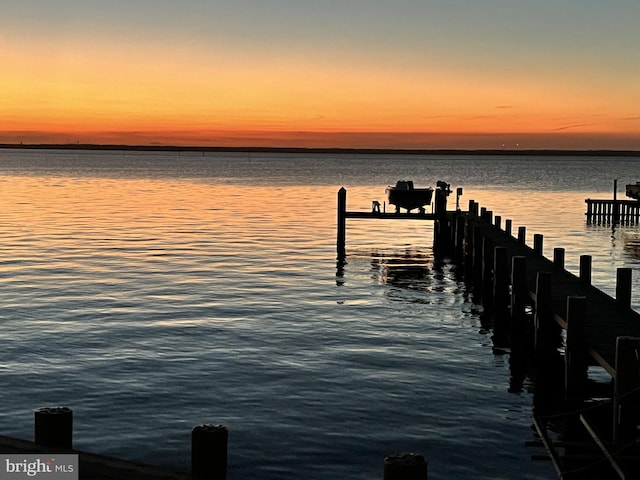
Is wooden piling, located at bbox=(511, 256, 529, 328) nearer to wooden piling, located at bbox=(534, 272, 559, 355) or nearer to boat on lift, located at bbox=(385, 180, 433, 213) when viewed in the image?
wooden piling, located at bbox=(534, 272, 559, 355)

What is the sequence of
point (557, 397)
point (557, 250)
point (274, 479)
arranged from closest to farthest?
1. point (274, 479)
2. point (557, 397)
3. point (557, 250)

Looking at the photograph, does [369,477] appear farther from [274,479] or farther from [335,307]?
[335,307]

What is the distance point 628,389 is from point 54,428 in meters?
7.51

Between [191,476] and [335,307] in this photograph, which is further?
[335,307]

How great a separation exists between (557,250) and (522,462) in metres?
13.2

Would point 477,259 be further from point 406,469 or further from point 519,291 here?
point 406,469

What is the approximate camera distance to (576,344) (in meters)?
15.7

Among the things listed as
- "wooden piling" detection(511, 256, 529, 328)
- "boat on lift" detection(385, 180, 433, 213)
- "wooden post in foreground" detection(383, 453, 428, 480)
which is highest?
"boat on lift" detection(385, 180, 433, 213)

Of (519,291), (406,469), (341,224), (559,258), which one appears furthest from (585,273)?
(341,224)

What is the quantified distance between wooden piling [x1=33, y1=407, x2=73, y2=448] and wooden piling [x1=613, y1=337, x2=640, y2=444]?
23.8ft

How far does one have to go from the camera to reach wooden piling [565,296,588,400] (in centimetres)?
1566

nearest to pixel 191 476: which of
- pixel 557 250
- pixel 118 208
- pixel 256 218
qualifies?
pixel 557 250

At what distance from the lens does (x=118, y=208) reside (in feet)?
222

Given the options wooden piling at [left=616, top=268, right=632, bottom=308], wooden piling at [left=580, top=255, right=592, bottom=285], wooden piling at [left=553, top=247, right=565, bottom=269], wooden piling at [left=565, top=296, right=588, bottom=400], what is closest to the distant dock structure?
wooden piling at [left=553, top=247, right=565, bottom=269]
